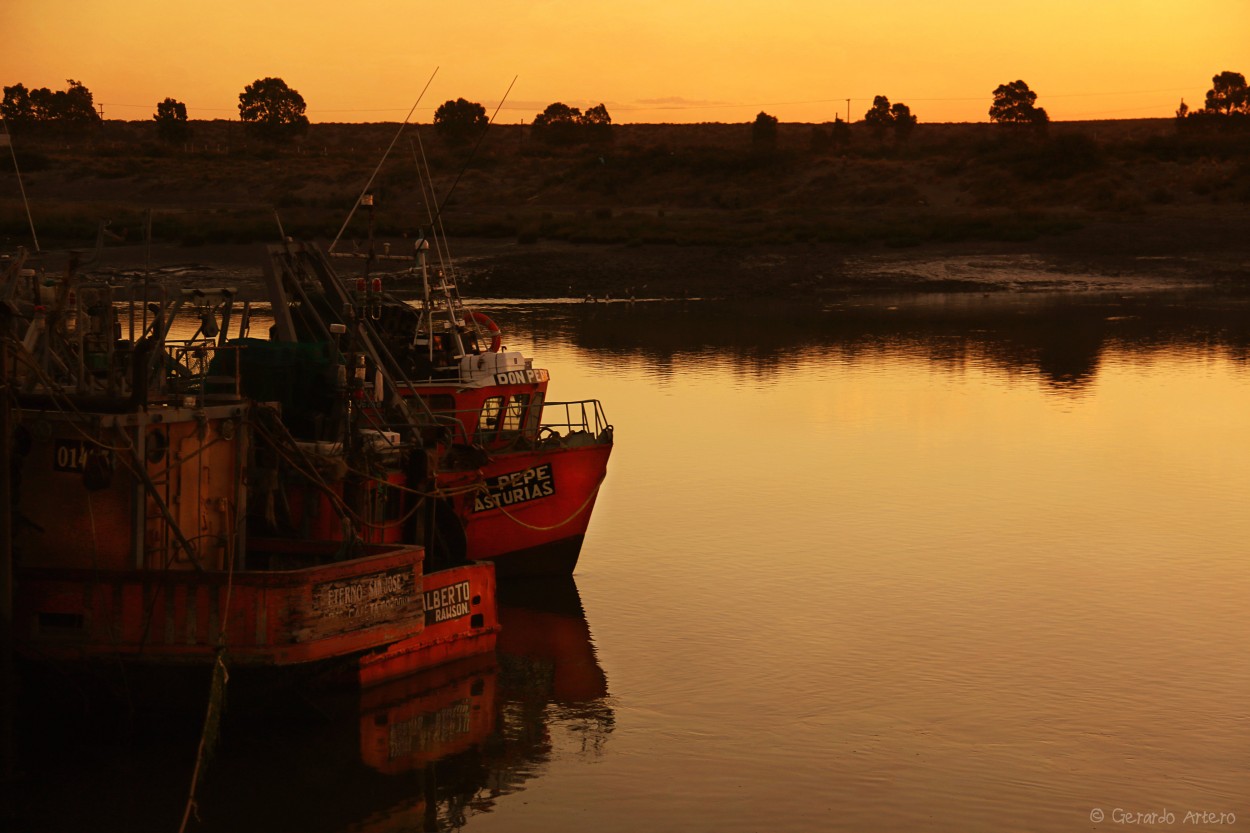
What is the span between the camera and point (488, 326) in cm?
2178

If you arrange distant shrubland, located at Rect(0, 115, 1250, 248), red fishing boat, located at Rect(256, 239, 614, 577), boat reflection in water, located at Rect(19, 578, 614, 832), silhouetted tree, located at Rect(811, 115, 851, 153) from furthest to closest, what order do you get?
silhouetted tree, located at Rect(811, 115, 851, 153) → distant shrubland, located at Rect(0, 115, 1250, 248) → red fishing boat, located at Rect(256, 239, 614, 577) → boat reflection in water, located at Rect(19, 578, 614, 832)

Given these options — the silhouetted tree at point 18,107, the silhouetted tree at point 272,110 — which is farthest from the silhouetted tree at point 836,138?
the silhouetted tree at point 18,107

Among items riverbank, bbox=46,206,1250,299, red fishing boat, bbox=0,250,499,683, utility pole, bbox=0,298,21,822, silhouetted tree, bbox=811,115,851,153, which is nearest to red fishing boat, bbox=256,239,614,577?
red fishing boat, bbox=0,250,499,683

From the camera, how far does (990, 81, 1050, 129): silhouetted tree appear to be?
415 feet

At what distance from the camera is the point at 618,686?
1625 cm

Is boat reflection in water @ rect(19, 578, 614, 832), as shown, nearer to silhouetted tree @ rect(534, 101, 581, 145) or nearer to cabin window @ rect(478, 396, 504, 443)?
cabin window @ rect(478, 396, 504, 443)

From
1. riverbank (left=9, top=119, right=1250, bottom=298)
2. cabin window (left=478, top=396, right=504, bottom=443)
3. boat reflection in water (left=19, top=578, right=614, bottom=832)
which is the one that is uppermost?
riverbank (left=9, top=119, right=1250, bottom=298)

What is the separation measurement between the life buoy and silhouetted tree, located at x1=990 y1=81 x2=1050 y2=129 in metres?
110

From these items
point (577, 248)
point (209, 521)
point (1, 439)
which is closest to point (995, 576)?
point (209, 521)

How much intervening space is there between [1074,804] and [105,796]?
24.3 ft

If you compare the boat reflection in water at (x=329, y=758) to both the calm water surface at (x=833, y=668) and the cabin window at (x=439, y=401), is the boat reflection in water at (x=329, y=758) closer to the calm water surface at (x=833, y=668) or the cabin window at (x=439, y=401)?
the calm water surface at (x=833, y=668)

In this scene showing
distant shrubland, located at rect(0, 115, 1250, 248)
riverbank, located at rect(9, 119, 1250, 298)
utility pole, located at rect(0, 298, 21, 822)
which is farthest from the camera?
distant shrubland, located at rect(0, 115, 1250, 248)

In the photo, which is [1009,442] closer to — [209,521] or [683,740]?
[683,740]

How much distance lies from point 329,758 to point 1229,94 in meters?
121
